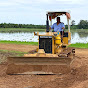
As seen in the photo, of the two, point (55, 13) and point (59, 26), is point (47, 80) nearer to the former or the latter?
point (59, 26)

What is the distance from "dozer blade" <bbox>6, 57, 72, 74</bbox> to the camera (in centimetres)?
934

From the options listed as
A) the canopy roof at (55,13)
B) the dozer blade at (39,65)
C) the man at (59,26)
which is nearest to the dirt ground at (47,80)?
the dozer blade at (39,65)

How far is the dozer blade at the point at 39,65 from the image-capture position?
30.6ft

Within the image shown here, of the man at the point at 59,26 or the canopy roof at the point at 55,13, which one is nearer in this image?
the man at the point at 59,26

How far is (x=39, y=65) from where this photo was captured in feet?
30.8

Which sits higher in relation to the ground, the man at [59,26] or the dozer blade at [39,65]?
the man at [59,26]

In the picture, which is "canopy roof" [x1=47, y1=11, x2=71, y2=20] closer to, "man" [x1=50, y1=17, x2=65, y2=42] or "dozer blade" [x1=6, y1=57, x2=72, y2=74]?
"man" [x1=50, y1=17, x2=65, y2=42]

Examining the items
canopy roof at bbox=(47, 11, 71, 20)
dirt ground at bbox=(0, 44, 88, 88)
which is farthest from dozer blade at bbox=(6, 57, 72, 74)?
canopy roof at bbox=(47, 11, 71, 20)

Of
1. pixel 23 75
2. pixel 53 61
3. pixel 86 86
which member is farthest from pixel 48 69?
pixel 86 86

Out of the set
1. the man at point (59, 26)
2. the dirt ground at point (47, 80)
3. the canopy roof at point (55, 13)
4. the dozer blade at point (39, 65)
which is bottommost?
the dirt ground at point (47, 80)

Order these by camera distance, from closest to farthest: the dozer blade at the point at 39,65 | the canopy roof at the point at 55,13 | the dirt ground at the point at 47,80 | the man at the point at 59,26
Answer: the dirt ground at the point at 47,80, the dozer blade at the point at 39,65, the man at the point at 59,26, the canopy roof at the point at 55,13

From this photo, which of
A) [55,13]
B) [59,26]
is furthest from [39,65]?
[55,13]

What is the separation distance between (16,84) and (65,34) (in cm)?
503

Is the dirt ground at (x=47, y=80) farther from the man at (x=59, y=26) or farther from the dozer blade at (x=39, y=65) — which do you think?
the man at (x=59, y=26)
